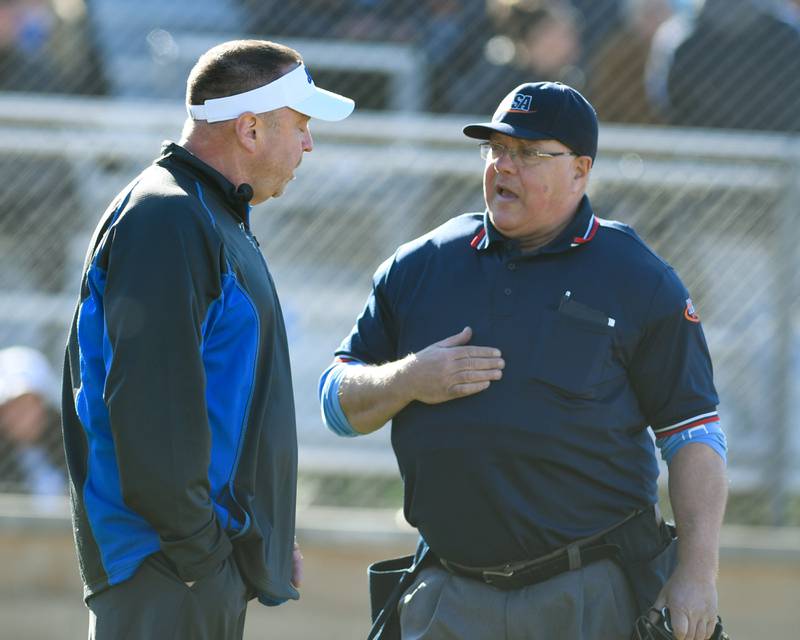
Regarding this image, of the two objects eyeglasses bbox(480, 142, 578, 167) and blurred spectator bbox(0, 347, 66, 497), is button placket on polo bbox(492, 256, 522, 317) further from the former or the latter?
blurred spectator bbox(0, 347, 66, 497)

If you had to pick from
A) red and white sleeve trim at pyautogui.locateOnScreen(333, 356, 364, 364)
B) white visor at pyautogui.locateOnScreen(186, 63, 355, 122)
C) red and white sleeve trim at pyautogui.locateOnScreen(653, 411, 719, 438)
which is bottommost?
red and white sleeve trim at pyautogui.locateOnScreen(653, 411, 719, 438)

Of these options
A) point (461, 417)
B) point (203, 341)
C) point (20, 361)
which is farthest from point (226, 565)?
point (20, 361)

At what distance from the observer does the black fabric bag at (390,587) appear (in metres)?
3.57

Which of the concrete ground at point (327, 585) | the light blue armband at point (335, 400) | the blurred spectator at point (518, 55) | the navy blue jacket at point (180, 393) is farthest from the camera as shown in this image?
the blurred spectator at point (518, 55)

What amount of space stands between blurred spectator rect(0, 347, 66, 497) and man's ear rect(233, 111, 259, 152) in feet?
8.81

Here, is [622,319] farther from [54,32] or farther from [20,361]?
[54,32]

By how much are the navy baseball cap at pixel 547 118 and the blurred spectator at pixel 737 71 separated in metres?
2.51

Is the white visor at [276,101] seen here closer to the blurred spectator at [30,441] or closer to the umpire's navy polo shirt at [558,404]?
the umpire's navy polo shirt at [558,404]

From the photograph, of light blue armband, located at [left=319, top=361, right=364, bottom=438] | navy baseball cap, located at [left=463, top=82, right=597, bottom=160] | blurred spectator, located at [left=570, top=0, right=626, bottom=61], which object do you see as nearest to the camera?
navy baseball cap, located at [left=463, top=82, right=597, bottom=160]

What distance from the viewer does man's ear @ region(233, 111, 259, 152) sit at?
10.2 feet

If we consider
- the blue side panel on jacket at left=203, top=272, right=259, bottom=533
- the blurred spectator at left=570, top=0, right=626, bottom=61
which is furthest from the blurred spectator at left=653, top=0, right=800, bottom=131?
the blue side panel on jacket at left=203, top=272, right=259, bottom=533

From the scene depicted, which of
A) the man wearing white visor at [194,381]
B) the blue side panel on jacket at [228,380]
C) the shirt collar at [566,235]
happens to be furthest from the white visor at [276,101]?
the shirt collar at [566,235]

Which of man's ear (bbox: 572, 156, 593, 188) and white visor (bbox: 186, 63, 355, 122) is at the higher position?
white visor (bbox: 186, 63, 355, 122)

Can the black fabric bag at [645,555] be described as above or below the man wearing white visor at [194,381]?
below
